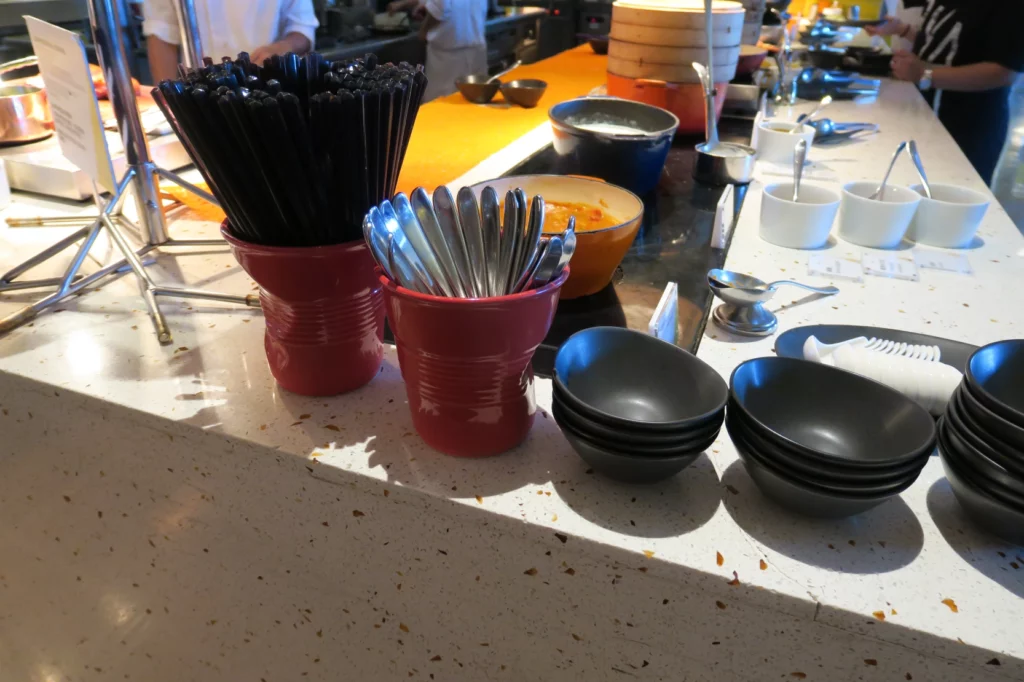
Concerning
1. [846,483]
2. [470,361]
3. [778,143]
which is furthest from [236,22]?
[846,483]

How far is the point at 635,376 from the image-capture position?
64cm

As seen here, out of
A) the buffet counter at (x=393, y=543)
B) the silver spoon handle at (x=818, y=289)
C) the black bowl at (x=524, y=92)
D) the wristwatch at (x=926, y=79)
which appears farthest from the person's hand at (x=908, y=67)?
the silver spoon handle at (x=818, y=289)

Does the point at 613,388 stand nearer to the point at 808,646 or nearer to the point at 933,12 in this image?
the point at 808,646

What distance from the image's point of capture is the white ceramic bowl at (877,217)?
1087 millimetres

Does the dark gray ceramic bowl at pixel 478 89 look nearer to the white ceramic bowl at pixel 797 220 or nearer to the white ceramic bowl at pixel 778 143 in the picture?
the white ceramic bowl at pixel 778 143

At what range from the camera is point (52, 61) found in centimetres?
82

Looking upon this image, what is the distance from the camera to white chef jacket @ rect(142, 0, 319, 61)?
1.95m

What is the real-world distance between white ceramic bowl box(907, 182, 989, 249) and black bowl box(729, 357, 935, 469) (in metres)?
0.68

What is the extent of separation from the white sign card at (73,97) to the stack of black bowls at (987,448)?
3.04 feet

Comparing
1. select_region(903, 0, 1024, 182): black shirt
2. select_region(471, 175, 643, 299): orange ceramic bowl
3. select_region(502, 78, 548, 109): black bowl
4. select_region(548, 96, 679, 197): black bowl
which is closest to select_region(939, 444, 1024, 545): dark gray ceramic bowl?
select_region(471, 175, 643, 299): orange ceramic bowl

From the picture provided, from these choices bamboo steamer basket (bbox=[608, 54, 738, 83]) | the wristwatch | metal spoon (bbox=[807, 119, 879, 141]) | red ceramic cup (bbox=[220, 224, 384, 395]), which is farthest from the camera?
the wristwatch

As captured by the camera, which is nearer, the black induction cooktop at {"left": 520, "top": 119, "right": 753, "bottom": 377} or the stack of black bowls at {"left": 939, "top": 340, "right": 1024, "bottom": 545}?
the stack of black bowls at {"left": 939, "top": 340, "right": 1024, "bottom": 545}

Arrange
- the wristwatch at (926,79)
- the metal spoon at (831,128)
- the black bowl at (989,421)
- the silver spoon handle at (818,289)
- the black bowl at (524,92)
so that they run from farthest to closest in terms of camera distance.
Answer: the wristwatch at (926,79) < the black bowl at (524,92) < the metal spoon at (831,128) < the silver spoon handle at (818,289) < the black bowl at (989,421)

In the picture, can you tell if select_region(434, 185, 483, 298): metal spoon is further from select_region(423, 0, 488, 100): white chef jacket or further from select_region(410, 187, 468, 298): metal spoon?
select_region(423, 0, 488, 100): white chef jacket
